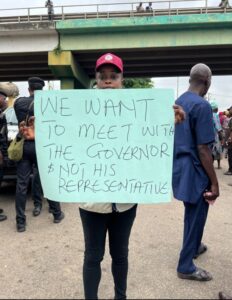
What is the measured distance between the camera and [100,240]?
8.36ft

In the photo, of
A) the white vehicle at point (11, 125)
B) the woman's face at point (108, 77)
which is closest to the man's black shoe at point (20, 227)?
the white vehicle at point (11, 125)

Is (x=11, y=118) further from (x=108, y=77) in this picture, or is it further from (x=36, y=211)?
(x=108, y=77)

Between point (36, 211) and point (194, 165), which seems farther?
point (36, 211)

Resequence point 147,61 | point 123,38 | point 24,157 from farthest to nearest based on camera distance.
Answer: point 147,61
point 123,38
point 24,157

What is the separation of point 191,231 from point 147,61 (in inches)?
881

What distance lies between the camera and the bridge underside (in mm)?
22250

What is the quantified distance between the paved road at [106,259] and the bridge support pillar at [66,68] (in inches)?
663

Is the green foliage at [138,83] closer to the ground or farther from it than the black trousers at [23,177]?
closer to the ground

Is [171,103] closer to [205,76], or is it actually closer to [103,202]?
[103,202]

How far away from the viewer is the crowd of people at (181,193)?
251 centimetres

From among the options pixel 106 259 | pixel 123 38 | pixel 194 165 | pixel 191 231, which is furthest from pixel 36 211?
pixel 123 38

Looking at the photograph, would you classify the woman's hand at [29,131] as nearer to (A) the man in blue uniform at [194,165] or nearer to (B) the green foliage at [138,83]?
(A) the man in blue uniform at [194,165]

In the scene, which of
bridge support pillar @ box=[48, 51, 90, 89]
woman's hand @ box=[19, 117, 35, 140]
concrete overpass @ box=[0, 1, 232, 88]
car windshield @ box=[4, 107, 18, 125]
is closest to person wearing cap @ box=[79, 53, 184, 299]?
woman's hand @ box=[19, 117, 35, 140]

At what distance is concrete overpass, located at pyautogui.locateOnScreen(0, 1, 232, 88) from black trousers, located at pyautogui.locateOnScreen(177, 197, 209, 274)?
18.3 m
